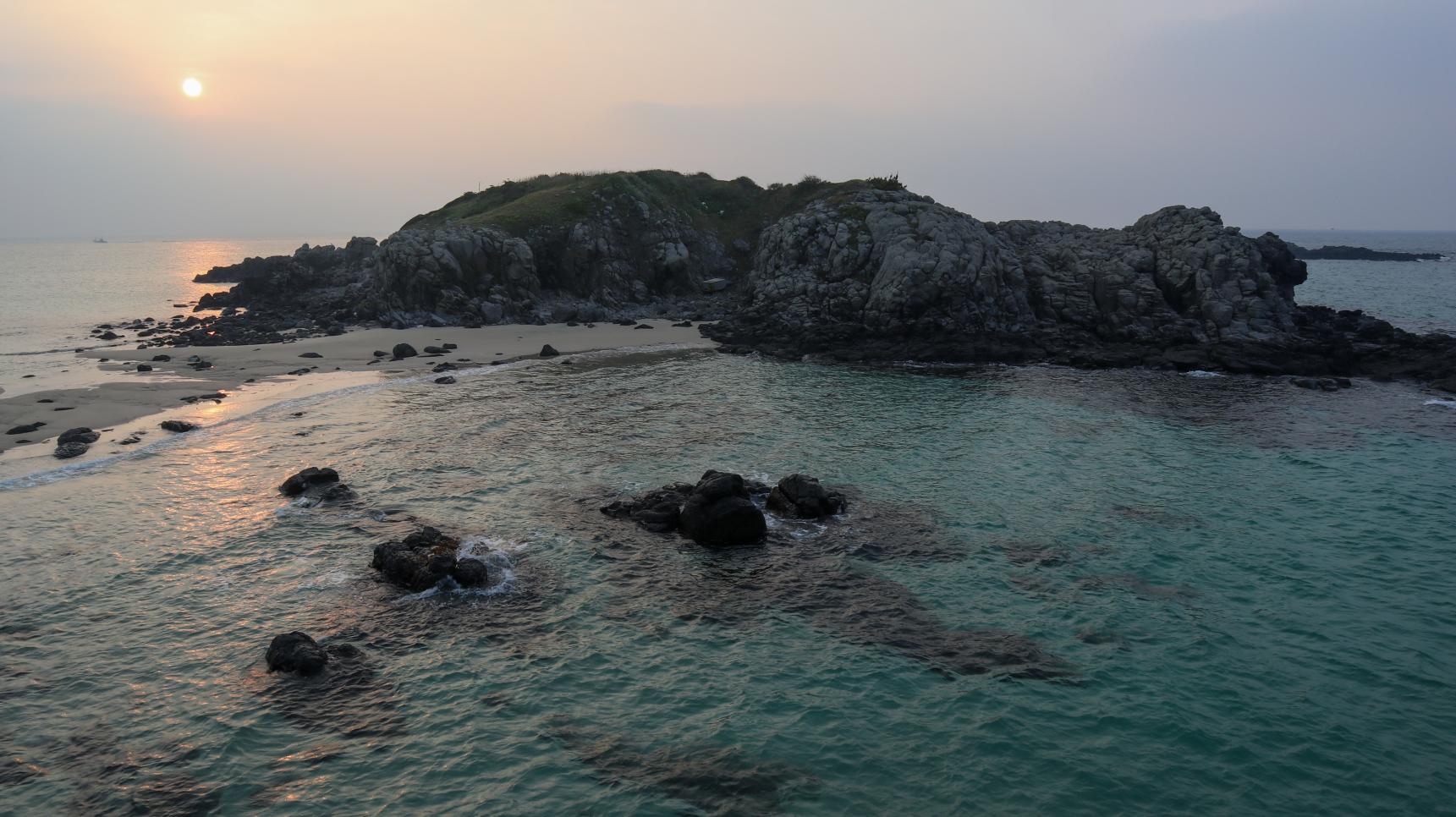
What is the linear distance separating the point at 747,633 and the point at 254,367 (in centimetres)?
5517

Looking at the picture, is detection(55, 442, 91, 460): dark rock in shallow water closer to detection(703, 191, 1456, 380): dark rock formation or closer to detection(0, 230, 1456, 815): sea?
detection(0, 230, 1456, 815): sea

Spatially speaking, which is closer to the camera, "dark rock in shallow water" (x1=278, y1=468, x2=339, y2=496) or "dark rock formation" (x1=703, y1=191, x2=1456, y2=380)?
"dark rock in shallow water" (x1=278, y1=468, x2=339, y2=496)

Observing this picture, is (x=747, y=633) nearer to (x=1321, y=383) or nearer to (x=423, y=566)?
(x=423, y=566)

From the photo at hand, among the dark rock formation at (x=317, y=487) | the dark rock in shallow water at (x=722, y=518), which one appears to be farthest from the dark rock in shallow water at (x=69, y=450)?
the dark rock in shallow water at (x=722, y=518)

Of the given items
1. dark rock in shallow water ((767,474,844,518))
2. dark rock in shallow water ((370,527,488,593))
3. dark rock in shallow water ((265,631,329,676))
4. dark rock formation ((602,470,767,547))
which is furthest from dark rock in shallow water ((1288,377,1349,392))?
dark rock in shallow water ((265,631,329,676))

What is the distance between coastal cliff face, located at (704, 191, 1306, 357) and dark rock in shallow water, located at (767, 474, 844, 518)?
39.3 m

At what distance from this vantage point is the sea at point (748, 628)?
16547 mm

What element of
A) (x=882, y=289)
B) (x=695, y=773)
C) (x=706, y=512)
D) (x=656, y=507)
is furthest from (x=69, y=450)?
(x=882, y=289)

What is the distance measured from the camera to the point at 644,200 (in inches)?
4279

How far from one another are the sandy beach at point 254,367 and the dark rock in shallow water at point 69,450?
8.97 feet

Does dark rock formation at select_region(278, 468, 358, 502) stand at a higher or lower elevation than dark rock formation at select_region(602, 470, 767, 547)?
higher

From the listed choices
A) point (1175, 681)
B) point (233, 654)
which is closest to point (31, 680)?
point (233, 654)

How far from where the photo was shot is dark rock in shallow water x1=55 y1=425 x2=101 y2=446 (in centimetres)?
3831

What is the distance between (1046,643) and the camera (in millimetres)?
21875
